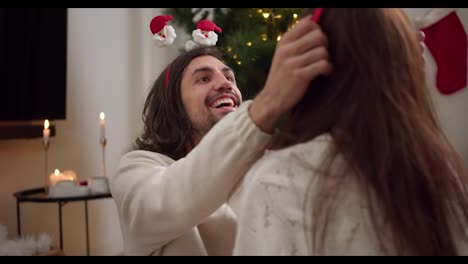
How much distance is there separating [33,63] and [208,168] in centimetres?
209

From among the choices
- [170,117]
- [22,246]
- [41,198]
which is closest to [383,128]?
[170,117]

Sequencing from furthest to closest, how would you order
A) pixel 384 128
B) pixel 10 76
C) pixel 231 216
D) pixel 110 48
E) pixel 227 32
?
1. pixel 110 48
2. pixel 227 32
3. pixel 10 76
4. pixel 231 216
5. pixel 384 128

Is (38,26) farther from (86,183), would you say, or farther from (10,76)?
(86,183)

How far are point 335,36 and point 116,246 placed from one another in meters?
2.87

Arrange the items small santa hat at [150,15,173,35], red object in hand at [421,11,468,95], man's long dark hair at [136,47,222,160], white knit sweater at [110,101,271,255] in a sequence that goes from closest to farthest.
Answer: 1. white knit sweater at [110,101,271,255]
2. man's long dark hair at [136,47,222,160]
3. small santa hat at [150,15,173,35]
4. red object in hand at [421,11,468,95]

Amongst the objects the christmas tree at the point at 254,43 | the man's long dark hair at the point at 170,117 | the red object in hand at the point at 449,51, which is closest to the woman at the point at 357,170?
the man's long dark hair at the point at 170,117

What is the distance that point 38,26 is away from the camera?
8.46 feet

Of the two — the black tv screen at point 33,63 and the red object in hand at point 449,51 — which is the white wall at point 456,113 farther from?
the black tv screen at point 33,63

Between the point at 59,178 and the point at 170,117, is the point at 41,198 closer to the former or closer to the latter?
the point at 59,178

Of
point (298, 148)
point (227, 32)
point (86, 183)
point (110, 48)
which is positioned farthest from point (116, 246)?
point (298, 148)

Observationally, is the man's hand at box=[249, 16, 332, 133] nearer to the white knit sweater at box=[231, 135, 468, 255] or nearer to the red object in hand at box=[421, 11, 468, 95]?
the white knit sweater at box=[231, 135, 468, 255]

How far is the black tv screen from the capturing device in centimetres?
241

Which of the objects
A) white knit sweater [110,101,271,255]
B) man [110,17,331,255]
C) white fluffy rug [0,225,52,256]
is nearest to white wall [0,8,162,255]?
white fluffy rug [0,225,52,256]

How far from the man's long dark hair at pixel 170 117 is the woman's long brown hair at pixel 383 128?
764 millimetres
